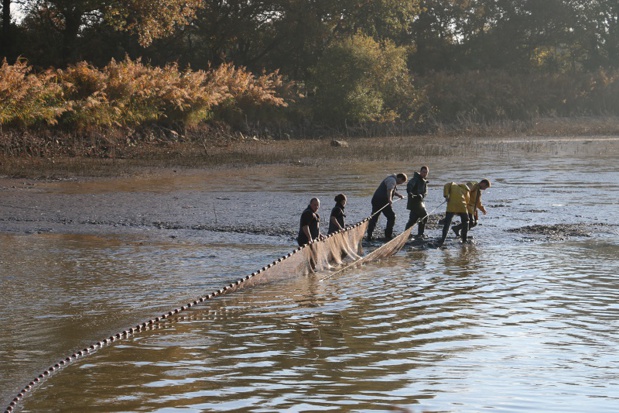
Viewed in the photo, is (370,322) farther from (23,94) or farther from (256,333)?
(23,94)

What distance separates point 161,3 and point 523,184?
58.8 feet

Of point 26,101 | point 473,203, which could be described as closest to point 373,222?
point 473,203

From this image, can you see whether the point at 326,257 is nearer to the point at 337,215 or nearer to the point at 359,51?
the point at 337,215

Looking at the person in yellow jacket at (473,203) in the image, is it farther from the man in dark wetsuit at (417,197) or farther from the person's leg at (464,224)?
the man in dark wetsuit at (417,197)

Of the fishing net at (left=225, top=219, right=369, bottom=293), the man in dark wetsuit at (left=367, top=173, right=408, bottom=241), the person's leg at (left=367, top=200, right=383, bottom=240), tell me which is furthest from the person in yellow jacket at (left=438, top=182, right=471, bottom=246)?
the fishing net at (left=225, top=219, right=369, bottom=293)

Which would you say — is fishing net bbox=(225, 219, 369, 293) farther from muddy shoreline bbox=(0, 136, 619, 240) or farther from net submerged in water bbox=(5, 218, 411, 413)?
muddy shoreline bbox=(0, 136, 619, 240)

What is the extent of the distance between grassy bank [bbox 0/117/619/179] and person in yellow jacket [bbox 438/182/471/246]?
1334cm

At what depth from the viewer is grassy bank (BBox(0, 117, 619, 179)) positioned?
3066cm

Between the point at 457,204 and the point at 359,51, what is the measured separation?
33525 mm

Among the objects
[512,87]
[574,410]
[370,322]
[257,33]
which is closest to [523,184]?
[370,322]

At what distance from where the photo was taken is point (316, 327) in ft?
37.7

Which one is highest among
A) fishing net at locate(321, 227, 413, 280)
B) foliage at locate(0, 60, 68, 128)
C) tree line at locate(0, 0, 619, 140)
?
tree line at locate(0, 0, 619, 140)

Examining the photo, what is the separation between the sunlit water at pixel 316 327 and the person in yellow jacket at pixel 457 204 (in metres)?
0.47

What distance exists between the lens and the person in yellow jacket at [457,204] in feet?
59.9
